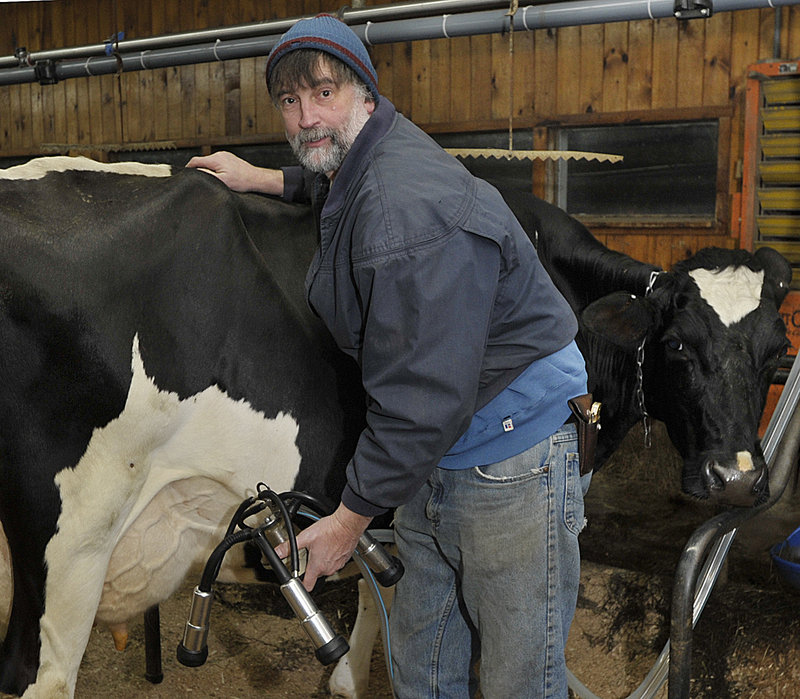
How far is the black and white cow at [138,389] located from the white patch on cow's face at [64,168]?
0.03 metres

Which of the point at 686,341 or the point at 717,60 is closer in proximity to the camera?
the point at 686,341

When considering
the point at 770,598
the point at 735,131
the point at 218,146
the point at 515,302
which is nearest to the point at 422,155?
the point at 515,302

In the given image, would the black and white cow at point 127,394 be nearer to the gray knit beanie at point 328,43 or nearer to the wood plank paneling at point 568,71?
the gray knit beanie at point 328,43

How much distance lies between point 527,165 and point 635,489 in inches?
86.2

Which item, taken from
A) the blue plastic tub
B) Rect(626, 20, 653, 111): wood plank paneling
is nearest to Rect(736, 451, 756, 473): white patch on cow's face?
the blue plastic tub

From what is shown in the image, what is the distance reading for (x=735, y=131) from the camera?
5156 mm

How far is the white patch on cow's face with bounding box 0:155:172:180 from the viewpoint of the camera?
6.89ft

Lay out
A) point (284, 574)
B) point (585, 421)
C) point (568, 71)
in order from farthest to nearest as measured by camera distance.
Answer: point (568, 71) < point (585, 421) < point (284, 574)

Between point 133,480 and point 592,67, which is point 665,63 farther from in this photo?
point 133,480

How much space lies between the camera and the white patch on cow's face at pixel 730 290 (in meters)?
3.25

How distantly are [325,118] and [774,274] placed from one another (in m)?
2.32

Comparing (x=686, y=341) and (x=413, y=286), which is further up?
(x=413, y=286)

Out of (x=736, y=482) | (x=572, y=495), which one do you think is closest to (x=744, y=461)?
(x=736, y=482)

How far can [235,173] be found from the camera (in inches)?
104
